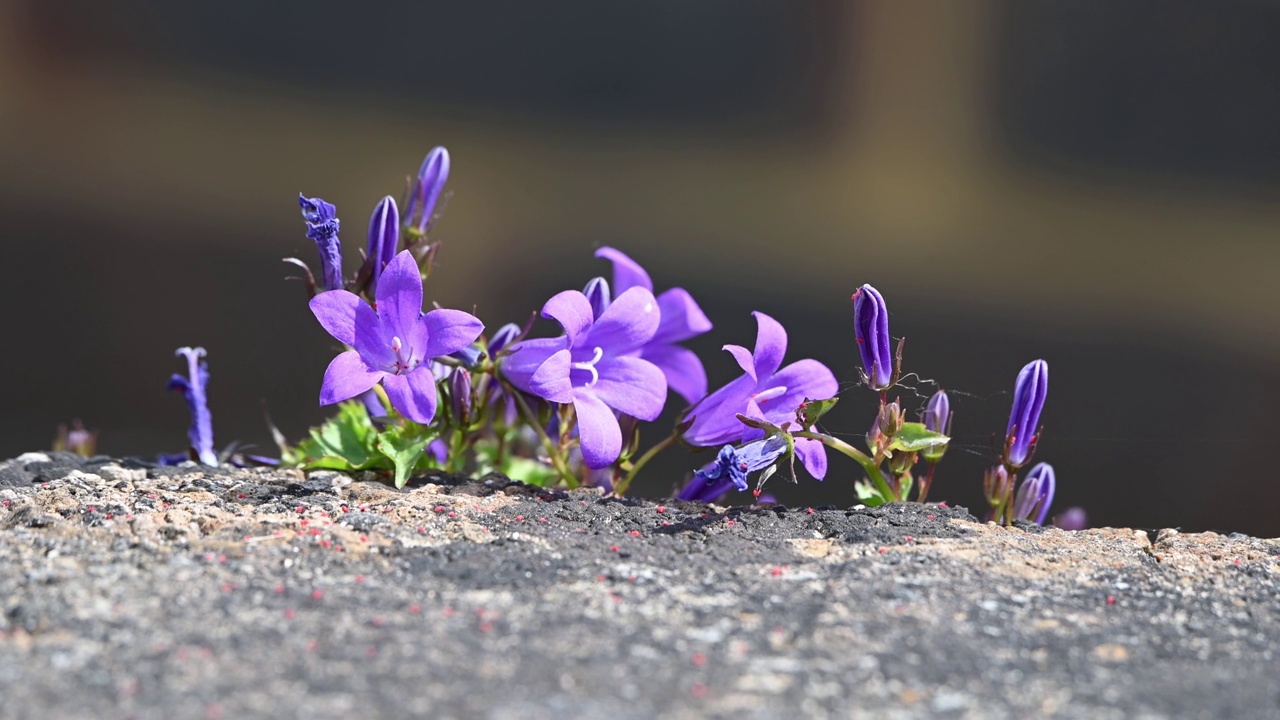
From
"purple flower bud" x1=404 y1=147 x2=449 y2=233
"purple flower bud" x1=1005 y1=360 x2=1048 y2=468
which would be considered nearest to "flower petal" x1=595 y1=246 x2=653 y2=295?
"purple flower bud" x1=404 y1=147 x2=449 y2=233

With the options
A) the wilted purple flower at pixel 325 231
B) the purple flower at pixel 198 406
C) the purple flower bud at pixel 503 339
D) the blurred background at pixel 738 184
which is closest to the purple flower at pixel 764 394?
the purple flower bud at pixel 503 339

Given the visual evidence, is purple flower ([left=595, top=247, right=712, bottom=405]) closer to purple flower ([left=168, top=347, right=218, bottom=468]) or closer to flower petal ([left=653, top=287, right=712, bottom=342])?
flower petal ([left=653, top=287, right=712, bottom=342])

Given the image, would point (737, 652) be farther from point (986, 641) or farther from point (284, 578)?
point (284, 578)

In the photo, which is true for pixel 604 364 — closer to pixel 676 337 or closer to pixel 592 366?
pixel 592 366

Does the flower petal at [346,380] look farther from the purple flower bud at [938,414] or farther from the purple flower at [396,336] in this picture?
the purple flower bud at [938,414]

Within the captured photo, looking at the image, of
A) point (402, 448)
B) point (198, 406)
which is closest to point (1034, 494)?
point (402, 448)

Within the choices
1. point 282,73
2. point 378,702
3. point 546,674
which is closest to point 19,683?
point 378,702
